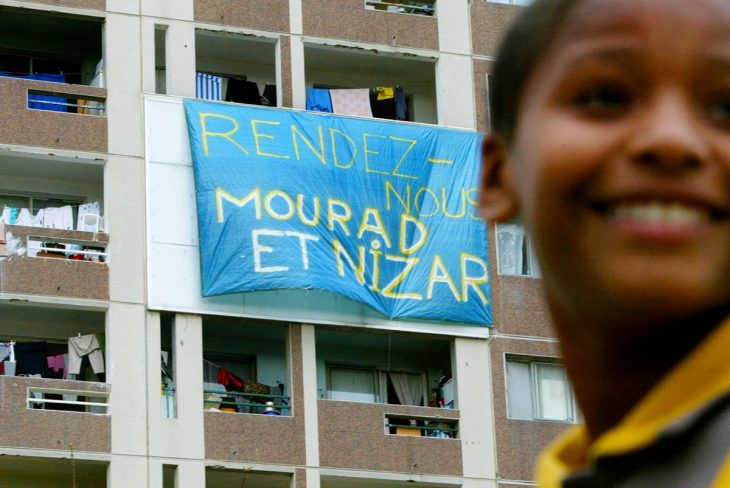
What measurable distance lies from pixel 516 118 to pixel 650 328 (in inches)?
14.3

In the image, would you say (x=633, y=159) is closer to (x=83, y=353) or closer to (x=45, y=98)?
(x=83, y=353)

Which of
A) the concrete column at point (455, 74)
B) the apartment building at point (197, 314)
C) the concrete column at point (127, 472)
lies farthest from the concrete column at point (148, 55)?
the concrete column at point (127, 472)

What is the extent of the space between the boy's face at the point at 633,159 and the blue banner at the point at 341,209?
36.5 metres

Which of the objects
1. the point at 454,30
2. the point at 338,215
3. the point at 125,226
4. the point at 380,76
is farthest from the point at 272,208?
the point at 454,30

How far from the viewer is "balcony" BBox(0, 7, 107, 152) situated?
129 ft

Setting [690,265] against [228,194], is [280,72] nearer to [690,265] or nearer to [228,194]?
[228,194]

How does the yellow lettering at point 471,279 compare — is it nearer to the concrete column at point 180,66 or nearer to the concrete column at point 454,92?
the concrete column at point 454,92

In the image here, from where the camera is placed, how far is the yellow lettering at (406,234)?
136 ft

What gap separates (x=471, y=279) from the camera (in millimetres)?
41969

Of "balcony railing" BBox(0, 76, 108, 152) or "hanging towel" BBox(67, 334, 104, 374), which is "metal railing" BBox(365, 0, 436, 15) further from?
"hanging towel" BBox(67, 334, 104, 374)

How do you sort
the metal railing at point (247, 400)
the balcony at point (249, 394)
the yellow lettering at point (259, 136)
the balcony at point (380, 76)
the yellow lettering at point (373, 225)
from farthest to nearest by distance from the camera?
1. the balcony at point (380, 76)
2. the yellow lettering at point (373, 225)
3. the yellow lettering at point (259, 136)
4. the metal railing at point (247, 400)
5. the balcony at point (249, 394)

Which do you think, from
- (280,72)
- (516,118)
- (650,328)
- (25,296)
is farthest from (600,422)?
(280,72)

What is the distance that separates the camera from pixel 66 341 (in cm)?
3944

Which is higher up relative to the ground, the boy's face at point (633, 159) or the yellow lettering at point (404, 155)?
the yellow lettering at point (404, 155)
